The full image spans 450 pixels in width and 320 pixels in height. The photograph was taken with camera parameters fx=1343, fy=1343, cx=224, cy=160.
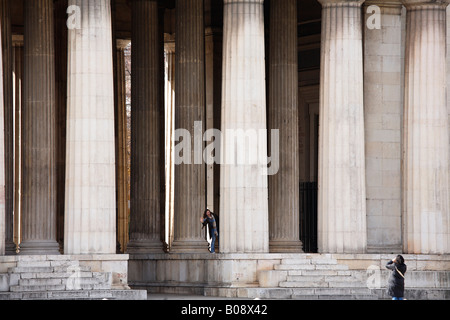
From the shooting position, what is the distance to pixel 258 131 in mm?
88062

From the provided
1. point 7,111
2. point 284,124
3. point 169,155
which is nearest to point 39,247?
point 7,111

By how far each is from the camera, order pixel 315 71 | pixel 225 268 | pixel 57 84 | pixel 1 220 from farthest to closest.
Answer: pixel 315 71
pixel 57 84
pixel 225 268
pixel 1 220

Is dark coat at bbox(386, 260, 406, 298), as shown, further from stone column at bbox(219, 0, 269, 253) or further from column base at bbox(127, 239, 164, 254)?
column base at bbox(127, 239, 164, 254)

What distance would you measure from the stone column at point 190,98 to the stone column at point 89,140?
15725 mm

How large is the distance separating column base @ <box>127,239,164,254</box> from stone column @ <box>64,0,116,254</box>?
1704 centimetres

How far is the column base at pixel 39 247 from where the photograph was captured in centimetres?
8738

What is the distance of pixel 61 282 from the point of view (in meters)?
79.9

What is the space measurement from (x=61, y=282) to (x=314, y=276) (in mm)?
17335

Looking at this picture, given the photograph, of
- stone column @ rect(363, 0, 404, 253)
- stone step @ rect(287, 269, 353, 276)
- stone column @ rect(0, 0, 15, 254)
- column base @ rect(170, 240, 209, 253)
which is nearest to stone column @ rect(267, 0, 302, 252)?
column base @ rect(170, 240, 209, 253)

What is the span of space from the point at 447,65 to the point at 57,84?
3363cm

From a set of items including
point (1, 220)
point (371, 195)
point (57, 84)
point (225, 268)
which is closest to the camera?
point (1, 220)

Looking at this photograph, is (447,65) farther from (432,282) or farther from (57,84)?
(57,84)

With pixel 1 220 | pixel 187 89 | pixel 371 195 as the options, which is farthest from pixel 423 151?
pixel 1 220

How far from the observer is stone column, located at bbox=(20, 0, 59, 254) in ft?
291
